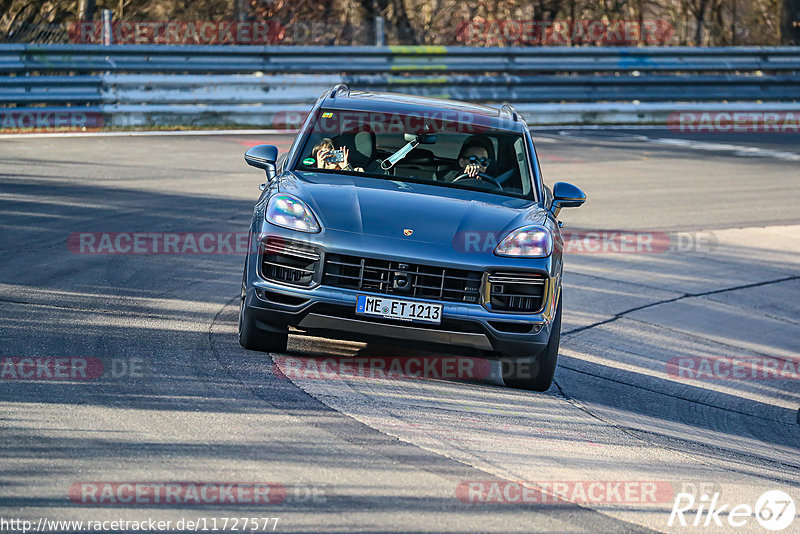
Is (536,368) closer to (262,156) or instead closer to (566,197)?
(566,197)

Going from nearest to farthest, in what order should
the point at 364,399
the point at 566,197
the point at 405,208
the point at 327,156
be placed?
1. the point at 364,399
2. the point at 405,208
3. the point at 566,197
4. the point at 327,156

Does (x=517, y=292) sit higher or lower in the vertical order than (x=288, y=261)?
lower

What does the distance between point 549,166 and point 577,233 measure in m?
4.26

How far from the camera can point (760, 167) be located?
708 inches

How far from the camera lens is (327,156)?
24.7 feet

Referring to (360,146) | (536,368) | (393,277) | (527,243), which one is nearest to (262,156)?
(360,146)

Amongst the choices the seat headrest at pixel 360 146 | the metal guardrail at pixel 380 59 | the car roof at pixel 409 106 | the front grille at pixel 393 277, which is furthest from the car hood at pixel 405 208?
the metal guardrail at pixel 380 59

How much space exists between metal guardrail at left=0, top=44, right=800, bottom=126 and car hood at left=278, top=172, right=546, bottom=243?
1167 centimetres

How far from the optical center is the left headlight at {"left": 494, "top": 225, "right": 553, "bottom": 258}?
253 inches

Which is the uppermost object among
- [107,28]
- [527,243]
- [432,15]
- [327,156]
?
[432,15]

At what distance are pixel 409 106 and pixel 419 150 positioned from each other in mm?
504

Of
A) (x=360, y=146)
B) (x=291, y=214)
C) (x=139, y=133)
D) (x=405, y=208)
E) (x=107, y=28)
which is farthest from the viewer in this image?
(x=107, y=28)

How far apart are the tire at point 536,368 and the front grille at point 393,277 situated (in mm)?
591

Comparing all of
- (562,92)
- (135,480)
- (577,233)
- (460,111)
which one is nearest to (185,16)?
(562,92)
